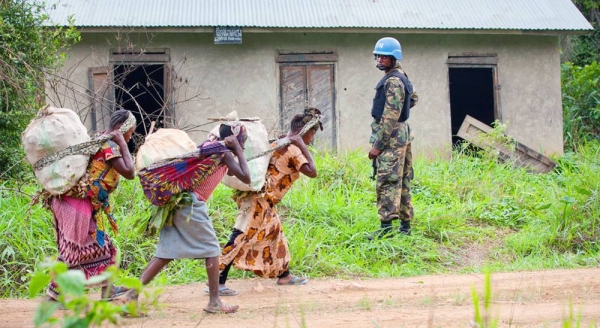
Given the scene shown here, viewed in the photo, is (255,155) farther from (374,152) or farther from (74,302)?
(74,302)

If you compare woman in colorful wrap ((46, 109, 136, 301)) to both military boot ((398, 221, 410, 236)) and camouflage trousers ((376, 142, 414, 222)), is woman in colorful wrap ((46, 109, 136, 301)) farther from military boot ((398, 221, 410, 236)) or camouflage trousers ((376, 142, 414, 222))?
military boot ((398, 221, 410, 236))

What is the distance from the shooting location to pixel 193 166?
15.6 ft

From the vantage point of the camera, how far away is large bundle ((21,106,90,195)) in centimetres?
495

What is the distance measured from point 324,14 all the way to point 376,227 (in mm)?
5003

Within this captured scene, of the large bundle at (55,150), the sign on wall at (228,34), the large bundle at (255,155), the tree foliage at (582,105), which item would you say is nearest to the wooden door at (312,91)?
the sign on wall at (228,34)

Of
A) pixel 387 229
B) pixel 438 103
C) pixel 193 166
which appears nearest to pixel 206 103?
pixel 438 103

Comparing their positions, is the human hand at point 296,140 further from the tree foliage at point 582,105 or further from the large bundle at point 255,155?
the tree foliage at point 582,105

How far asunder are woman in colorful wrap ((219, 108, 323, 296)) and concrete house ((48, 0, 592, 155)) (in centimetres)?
554

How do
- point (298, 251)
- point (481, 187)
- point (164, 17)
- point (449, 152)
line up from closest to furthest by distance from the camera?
point (298, 251) → point (481, 187) → point (164, 17) → point (449, 152)

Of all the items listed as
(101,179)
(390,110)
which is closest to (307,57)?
(390,110)

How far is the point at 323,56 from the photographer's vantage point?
39.8 ft

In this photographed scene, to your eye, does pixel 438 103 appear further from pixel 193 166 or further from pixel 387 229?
pixel 193 166

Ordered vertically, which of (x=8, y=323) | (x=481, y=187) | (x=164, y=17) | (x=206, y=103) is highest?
(x=164, y=17)

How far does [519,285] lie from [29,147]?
375cm
